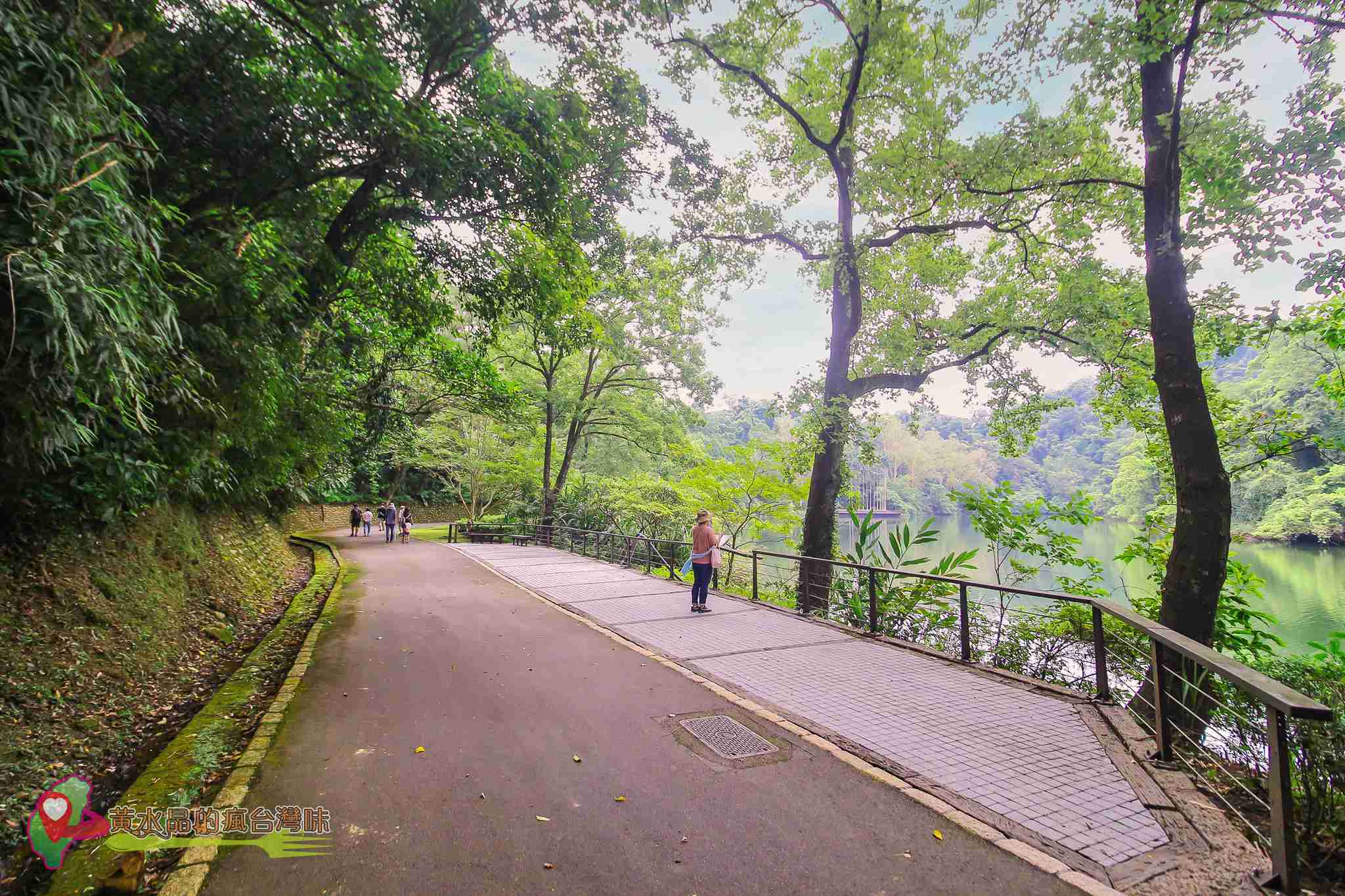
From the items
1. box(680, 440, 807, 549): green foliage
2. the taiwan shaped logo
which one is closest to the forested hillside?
box(680, 440, 807, 549): green foliage

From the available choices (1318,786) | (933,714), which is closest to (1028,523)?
(933,714)

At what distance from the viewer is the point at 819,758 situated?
3.88 meters

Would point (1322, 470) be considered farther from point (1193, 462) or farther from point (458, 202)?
point (458, 202)

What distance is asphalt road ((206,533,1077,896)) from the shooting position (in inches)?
104

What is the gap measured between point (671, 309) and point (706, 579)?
1480 centimetres

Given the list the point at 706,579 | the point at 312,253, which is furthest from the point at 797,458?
the point at 312,253

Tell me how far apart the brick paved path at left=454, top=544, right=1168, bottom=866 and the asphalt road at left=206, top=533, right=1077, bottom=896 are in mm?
478

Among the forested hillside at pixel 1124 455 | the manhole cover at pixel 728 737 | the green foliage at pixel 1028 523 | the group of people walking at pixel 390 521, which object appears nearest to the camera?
the manhole cover at pixel 728 737

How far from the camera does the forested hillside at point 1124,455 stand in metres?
12.6

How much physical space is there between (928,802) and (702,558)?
5445mm

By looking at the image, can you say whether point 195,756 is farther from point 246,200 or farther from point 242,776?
point 246,200

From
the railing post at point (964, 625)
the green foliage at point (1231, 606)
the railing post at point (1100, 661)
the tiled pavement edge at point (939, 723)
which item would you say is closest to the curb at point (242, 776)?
the tiled pavement edge at point (939, 723)

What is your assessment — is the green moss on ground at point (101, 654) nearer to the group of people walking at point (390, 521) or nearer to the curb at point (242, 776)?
the curb at point (242, 776)

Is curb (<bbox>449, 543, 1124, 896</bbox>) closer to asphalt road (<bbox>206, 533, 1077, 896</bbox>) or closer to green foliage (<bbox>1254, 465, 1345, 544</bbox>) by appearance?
asphalt road (<bbox>206, 533, 1077, 896</bbox>)
